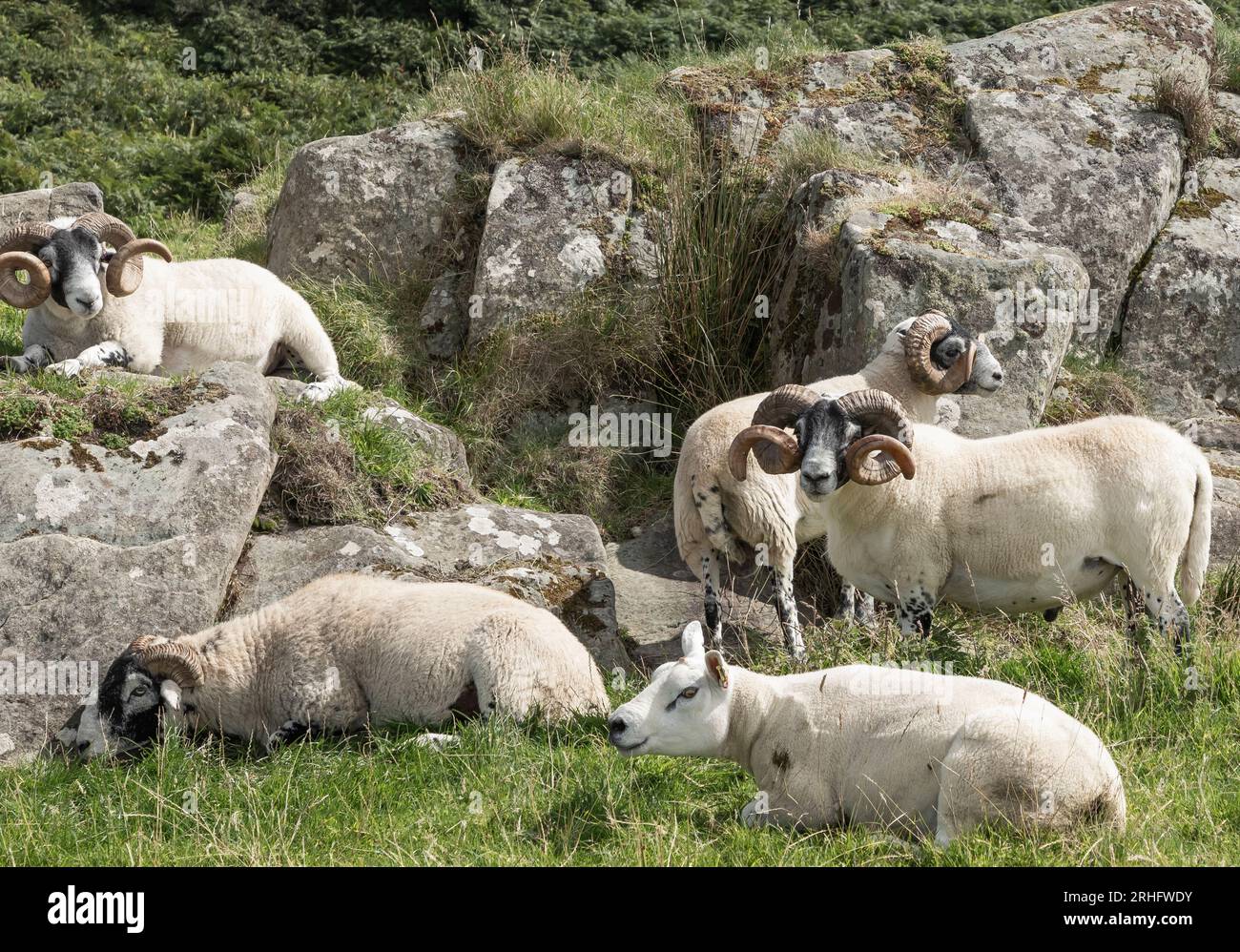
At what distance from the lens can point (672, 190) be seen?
47.2 feet

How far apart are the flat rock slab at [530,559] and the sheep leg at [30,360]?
3.46 metres

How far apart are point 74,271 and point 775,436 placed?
608 centimetres

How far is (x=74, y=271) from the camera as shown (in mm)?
11297

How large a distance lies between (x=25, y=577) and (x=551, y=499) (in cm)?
519

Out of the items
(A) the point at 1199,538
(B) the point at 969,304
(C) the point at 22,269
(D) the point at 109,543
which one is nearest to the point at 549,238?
(B) the point at 969,304

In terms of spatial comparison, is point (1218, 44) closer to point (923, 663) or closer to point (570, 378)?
point (570, 378)

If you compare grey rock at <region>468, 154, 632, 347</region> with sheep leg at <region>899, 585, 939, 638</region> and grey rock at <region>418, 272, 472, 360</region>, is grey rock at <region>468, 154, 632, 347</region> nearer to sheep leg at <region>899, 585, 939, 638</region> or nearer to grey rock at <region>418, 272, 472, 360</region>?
grey rock at <region>418, 272, 472, 360</region>

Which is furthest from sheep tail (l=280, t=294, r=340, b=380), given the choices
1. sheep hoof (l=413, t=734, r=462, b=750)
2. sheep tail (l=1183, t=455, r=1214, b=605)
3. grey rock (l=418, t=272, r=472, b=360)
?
sheep tail (l=1183, t=455, r=1214, b=605)

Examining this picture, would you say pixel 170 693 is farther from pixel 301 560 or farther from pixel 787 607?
pixel 787 607

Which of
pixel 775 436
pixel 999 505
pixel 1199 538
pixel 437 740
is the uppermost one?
pixel 775 436

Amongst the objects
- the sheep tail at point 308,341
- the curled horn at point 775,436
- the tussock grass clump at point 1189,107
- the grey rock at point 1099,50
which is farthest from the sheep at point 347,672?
the tussock grass clump at point 1189,107

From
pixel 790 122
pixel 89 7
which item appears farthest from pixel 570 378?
pixel 89 7

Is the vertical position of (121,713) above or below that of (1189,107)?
below

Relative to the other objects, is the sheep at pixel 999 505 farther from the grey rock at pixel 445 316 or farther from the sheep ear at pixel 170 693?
the grey rock at pixel 445 316
